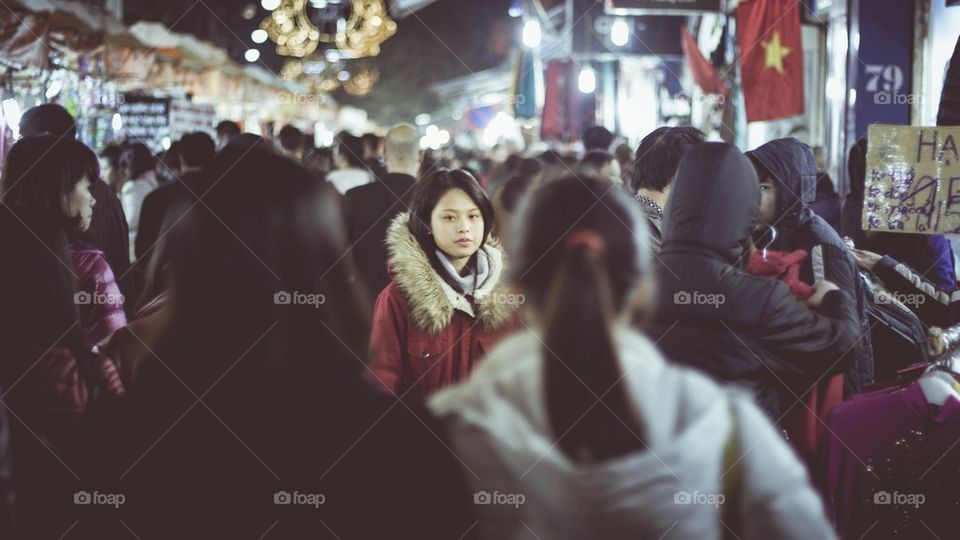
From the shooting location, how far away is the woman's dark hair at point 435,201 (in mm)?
4422

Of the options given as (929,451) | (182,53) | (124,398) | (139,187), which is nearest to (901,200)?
(929,451)

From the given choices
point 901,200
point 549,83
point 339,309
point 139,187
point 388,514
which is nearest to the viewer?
point 388,514

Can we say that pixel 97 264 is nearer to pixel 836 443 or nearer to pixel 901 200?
pixel 836 443

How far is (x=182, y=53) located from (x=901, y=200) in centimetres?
1358

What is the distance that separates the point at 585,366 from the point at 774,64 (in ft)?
26.7

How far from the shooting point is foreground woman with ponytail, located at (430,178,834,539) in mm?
1876

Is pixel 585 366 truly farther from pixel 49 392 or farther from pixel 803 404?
pixel 49 392

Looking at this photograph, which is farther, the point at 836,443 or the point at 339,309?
the point at 836,443

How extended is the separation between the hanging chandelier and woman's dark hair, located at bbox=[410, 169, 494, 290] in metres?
9.81

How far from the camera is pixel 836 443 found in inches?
141

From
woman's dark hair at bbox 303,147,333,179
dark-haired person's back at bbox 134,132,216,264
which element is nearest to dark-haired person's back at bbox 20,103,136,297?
dark-haired person's back at bbox 134,132,216,264

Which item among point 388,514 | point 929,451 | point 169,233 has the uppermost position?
point 169,233

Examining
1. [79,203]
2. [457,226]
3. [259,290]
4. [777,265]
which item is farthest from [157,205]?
[259,290]

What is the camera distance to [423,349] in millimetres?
4156
